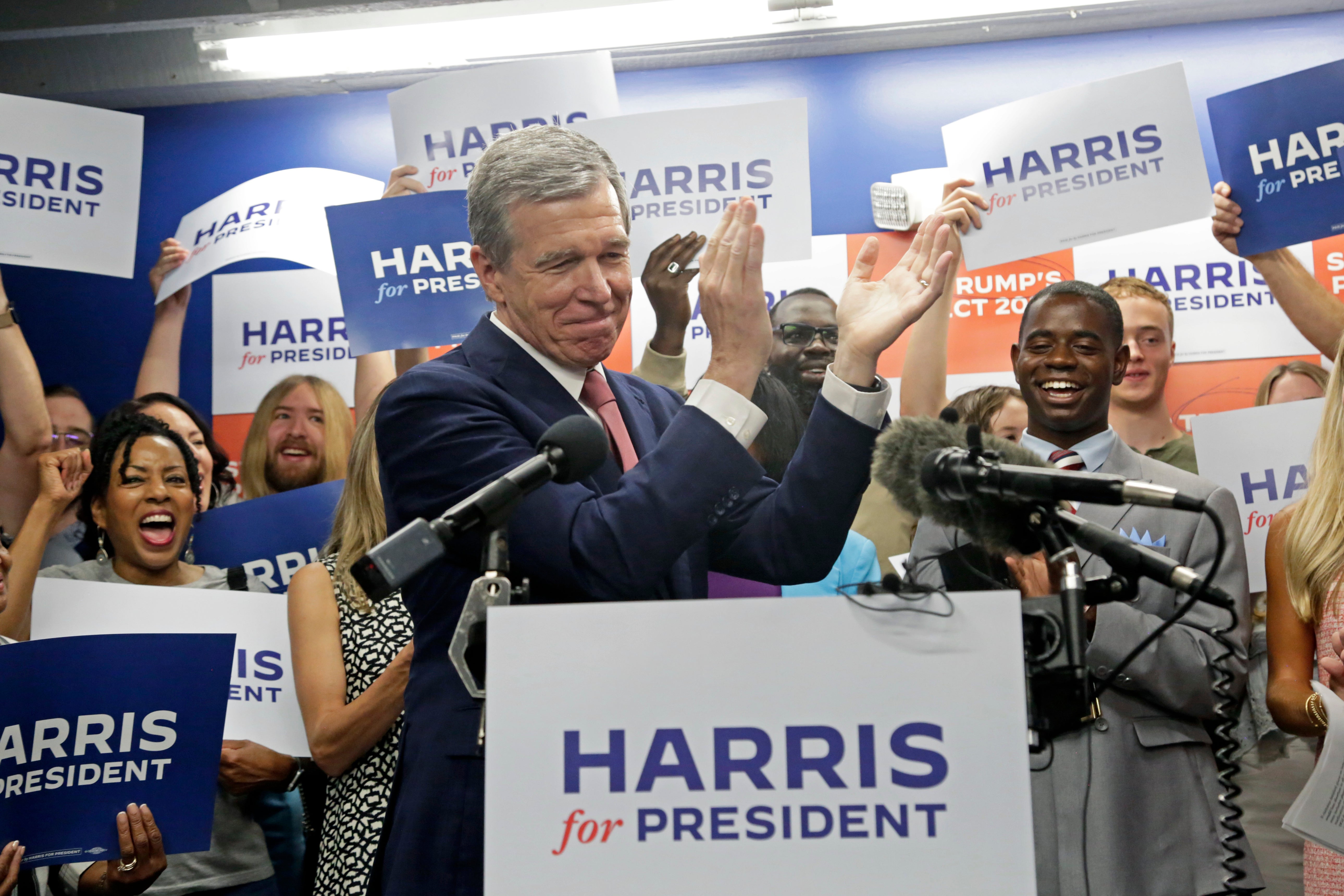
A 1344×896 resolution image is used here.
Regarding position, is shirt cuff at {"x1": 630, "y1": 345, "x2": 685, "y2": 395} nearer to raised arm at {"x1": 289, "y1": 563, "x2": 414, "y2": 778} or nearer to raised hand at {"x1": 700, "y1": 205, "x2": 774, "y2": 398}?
raised arm at {"x1": 289, "y1": 563, "x2": 414, "y2": 778}

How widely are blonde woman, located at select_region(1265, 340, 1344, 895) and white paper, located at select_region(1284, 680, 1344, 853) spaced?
1.35ft

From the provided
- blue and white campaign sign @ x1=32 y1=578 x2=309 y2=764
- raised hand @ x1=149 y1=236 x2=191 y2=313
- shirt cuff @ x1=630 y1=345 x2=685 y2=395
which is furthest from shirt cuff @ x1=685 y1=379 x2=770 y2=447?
raised hand @ x1=149 y1=236 x2=191 y2=313

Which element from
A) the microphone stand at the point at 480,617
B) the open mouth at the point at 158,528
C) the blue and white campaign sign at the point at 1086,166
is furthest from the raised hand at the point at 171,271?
the microphone stand at the point at 480,617

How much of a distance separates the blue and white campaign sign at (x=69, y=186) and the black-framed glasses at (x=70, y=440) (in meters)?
0.60

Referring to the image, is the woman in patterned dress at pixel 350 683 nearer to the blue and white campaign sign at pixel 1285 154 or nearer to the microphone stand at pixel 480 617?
the microphone stand at pixel 480 617

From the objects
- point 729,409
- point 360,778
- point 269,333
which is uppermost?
point 269,333

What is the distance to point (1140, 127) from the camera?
Result: 3848 mm

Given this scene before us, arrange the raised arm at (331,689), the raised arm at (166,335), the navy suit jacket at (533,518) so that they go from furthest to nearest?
the raised arm at (166,335) → the raised arm at (331,689) → the navy suit jacket at (533,518)

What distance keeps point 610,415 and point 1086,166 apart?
242 cm

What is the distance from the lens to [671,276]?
150 inches

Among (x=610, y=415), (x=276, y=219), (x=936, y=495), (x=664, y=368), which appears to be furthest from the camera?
(x=276, y=219)

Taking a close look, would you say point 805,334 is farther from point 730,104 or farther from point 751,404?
point 751,404

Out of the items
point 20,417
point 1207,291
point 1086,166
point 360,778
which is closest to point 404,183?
point 20,417

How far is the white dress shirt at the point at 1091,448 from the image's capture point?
122 inches
